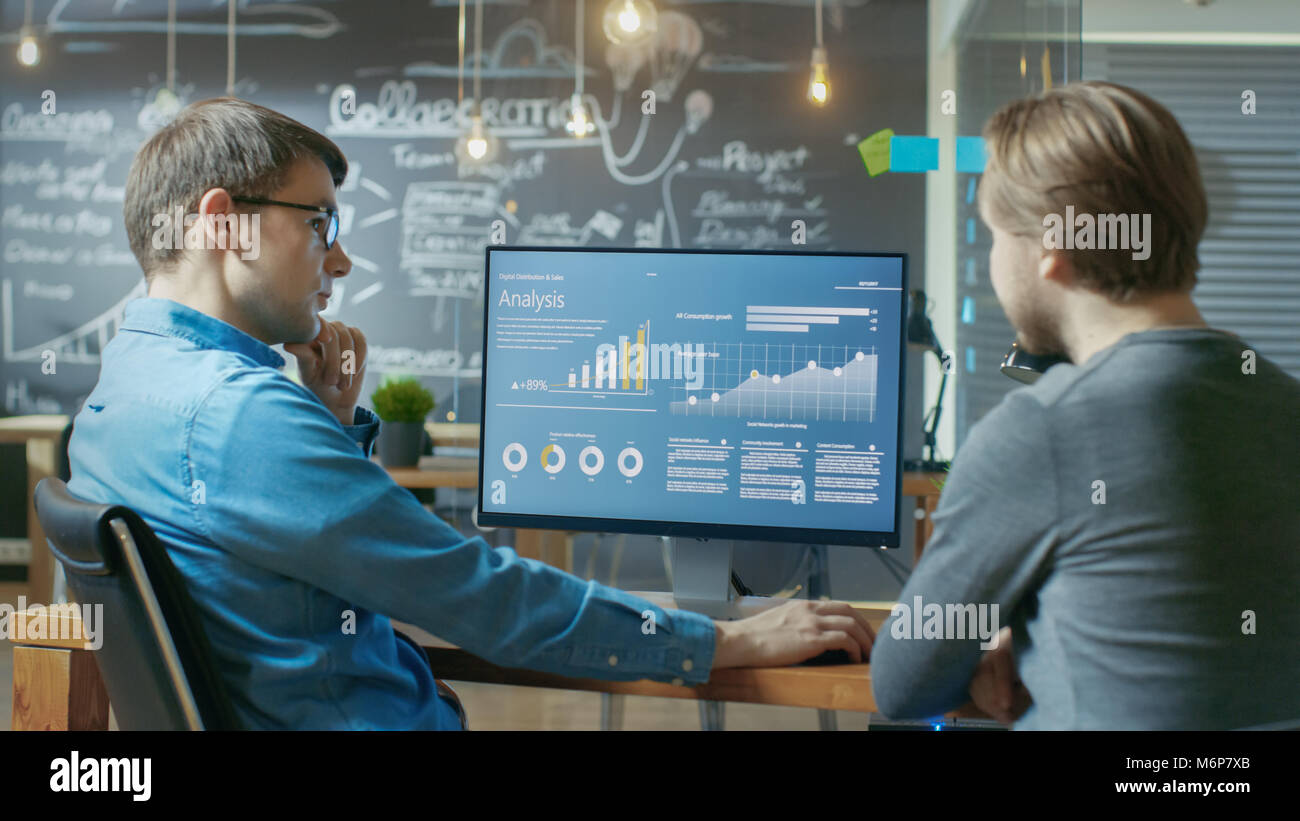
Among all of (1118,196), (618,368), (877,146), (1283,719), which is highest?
(877,146)

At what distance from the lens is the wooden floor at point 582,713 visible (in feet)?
10.5

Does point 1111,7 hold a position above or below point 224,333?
above

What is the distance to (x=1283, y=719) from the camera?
0.87 m

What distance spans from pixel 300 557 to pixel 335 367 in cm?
56

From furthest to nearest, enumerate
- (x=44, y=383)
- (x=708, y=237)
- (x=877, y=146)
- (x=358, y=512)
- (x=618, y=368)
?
(x=44, y=383) → (x=708, y=237) → (x=877, y=146) → (x=618, y=368) → (x=358, y=512)

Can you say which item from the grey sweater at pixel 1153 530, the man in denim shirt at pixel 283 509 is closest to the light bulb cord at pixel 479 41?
the man in denim shirt at pixel 283 509

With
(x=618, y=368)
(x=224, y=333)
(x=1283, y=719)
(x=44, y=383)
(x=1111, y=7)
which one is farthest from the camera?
(x=44, y=383)

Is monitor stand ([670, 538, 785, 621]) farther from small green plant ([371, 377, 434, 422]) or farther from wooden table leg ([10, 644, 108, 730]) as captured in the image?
small green plant ([371, 377, 434, 422])

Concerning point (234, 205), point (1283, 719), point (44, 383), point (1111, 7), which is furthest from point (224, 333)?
point (44, 383)

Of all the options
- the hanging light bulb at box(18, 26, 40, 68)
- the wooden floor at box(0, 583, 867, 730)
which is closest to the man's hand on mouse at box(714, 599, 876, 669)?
the wooden floor at box(0, 583, 867, 730)

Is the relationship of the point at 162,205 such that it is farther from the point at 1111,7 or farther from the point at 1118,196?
the point at 1111,7

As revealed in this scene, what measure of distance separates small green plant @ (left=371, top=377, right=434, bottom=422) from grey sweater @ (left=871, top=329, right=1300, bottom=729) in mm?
2690
